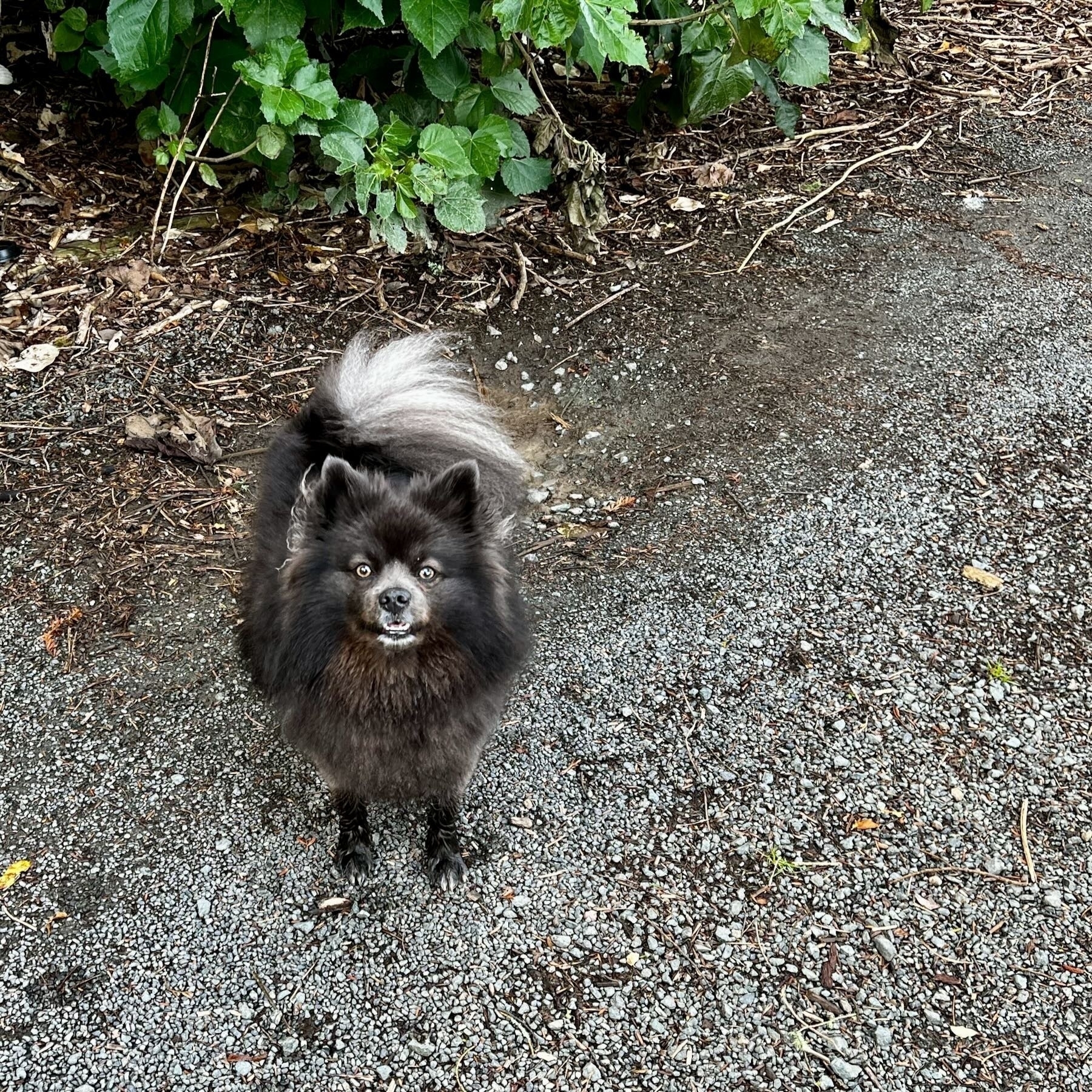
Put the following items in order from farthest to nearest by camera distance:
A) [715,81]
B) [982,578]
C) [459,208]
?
[715,81]
[459,208]
[982,578]

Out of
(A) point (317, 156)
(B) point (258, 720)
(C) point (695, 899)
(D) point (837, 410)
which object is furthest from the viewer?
(A) point (317, 156)

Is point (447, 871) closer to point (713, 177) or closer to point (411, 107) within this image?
point (411, 107)

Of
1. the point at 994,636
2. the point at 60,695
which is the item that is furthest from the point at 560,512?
the point at 60,695

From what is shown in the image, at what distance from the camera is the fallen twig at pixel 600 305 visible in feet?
18.6

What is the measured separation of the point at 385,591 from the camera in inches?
113

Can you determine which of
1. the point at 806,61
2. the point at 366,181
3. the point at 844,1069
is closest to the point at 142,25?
the point at 366,181

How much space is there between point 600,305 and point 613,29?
191cm

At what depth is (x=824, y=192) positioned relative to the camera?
6.66 meters

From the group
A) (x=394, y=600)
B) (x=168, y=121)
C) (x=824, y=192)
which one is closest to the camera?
(x=394, y=600)

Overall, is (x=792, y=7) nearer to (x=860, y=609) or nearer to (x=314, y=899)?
(x=860, y=609)

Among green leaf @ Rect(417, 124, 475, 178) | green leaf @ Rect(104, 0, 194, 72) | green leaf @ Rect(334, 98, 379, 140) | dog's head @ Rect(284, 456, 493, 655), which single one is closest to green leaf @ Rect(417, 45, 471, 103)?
green leaf @ Rect(417, 124, 475, 178)

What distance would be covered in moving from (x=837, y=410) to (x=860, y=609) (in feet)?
4.29

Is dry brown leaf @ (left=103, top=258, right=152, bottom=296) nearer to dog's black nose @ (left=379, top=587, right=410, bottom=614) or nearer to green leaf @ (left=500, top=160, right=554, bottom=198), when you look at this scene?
green leaf @ (left=500, top=160, right=554, bottom=198)

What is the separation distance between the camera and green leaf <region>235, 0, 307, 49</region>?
4707 millimetres
